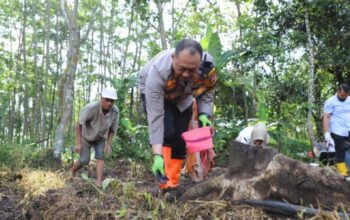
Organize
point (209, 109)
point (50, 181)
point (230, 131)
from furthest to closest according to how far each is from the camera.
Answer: point (230, 131)
point (50, 181)
point (209, 109)

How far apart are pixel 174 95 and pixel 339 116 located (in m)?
4.44

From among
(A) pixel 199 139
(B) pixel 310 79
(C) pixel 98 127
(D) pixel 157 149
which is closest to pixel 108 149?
(C) pixel 98 127

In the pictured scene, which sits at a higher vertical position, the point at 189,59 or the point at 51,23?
the point at 51,23

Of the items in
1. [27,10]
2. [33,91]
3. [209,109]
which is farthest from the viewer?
[33,91]

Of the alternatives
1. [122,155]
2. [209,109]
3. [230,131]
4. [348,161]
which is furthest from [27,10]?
[209,109]

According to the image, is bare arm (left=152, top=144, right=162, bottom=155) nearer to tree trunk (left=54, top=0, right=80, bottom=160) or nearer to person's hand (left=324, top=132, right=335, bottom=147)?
person's hand (left=324, top=132, right=335, bottom=147)

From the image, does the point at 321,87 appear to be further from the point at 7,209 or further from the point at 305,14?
the point at 7,209

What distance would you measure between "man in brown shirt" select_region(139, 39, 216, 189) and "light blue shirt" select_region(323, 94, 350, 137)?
3.94 meters

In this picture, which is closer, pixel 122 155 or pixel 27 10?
pixel 122 155

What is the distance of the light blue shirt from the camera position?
23.5 feet

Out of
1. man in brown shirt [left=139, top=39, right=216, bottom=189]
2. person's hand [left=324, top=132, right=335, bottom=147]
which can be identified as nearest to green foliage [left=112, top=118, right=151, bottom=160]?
person's hand [left=324, top=132, right=335, bottom=147]

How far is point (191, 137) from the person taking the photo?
3549 millimetres

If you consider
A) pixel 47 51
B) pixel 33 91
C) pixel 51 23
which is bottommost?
pixel 33 91

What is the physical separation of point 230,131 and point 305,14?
14.1 feet
